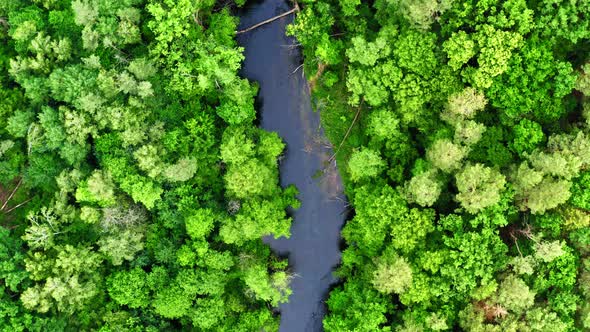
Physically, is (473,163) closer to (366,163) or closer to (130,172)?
(366,163)

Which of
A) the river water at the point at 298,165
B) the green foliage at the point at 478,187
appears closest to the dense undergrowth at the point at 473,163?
the green foliage at the point at 478,187

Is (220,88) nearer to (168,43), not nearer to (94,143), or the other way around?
(168,43)

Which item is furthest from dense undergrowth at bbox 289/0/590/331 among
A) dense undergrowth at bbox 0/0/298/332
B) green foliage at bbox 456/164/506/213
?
dense undergrowth at bbox 0/0/298/332

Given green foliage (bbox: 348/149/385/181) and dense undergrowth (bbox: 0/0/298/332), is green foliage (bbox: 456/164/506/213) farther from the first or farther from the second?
dense undergrowth (bbox: 0/0/298/332)

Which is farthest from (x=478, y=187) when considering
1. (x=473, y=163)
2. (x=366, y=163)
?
(x=366, y=163)

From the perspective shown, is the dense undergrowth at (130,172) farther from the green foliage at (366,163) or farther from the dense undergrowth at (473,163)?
the dense undergrowth at (473,163)
